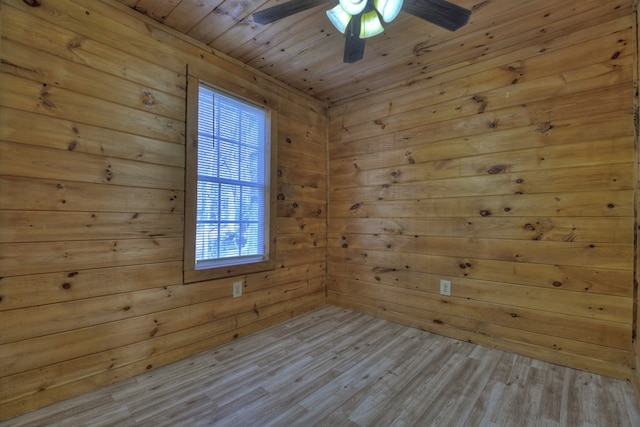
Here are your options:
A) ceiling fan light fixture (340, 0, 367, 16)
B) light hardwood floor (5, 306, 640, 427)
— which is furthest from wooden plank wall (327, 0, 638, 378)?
ceiling fan light fixture (340, 0, 367, 16)

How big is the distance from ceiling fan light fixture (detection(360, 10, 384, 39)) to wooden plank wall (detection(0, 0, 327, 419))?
48.3 inches

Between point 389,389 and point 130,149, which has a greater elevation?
point 130,149

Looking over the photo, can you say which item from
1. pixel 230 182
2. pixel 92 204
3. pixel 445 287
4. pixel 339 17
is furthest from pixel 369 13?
pixel 445 287

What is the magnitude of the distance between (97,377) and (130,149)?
1356mm

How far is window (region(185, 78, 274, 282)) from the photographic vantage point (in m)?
2.07

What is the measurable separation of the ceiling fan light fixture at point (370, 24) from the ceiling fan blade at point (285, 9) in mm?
259

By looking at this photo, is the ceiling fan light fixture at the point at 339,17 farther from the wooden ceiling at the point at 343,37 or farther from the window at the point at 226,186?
the window at the point at 226,186

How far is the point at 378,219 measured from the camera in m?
2.84

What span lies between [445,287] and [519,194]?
36.3 inches

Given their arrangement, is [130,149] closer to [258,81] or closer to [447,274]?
[258,81]

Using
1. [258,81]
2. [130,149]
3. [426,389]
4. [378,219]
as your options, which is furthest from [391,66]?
[426,389]

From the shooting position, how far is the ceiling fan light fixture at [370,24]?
1.49 metres

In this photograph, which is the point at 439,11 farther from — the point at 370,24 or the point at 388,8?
the point at 370,24

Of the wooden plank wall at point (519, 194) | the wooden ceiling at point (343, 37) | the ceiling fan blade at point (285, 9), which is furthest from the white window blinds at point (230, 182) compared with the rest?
the wooden plank wall at point (519, 194)
